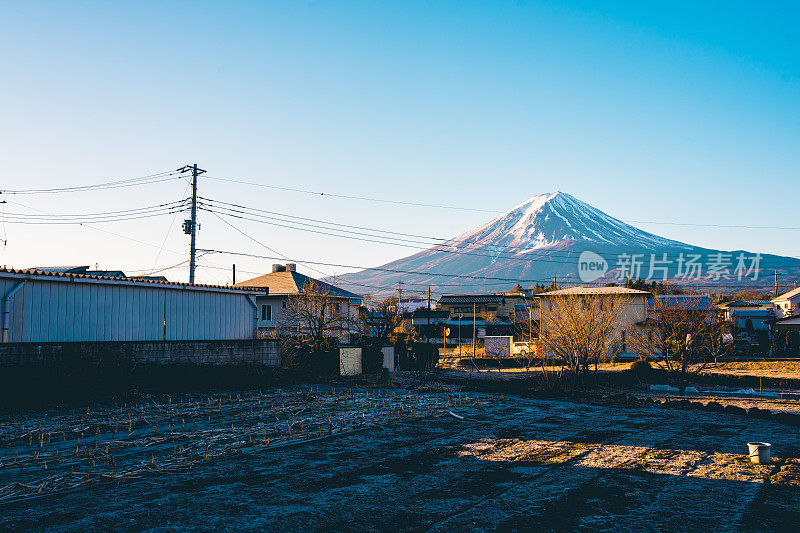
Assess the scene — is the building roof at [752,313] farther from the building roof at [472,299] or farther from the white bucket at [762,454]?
the white bucket at [762,454]

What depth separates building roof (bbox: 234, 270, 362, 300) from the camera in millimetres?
37281

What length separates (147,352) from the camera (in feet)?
60.6

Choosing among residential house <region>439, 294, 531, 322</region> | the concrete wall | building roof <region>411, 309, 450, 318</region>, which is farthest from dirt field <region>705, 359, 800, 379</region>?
residential house <region>439, 294, 531, 322</region>

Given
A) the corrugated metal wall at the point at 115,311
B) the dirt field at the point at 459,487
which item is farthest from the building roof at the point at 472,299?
the dirt field at the point at 459,487

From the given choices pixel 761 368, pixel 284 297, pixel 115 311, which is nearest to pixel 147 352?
pixel 115 311

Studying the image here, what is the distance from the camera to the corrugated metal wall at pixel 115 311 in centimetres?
1752

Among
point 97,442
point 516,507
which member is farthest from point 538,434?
point 97,442

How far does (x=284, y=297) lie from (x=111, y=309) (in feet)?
53.2

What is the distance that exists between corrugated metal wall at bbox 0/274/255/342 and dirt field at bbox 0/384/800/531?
9.92 meters

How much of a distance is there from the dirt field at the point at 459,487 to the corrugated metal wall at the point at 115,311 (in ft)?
32.5

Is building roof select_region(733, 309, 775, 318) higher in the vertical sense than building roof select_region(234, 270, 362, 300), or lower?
lower

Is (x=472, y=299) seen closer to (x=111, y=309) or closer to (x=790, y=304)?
(x=790, y=304)

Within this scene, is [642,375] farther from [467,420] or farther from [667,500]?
[667,500]

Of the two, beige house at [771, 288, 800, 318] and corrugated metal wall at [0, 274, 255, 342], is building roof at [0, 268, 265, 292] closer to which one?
corrugated metal wall at [0, 274, 255, 342]
